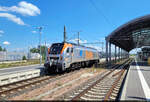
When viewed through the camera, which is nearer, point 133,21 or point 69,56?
point 69,56

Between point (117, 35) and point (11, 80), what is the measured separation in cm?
2258

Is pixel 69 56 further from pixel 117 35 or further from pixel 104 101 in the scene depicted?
pixel 117 35

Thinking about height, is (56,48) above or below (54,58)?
above

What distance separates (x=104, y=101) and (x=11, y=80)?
7.95 metres

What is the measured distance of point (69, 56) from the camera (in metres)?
13.4

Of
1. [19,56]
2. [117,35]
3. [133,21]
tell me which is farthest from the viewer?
[19,56]

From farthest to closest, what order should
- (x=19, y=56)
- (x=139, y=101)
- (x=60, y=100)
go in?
(x=19, y=56), (x=60, y=100), (x=139, y=101)

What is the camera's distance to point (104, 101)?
18.1 ft

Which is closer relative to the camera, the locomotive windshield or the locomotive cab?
the locomotive cab

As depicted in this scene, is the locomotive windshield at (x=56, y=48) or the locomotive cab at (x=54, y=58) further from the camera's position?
the locomotive windshield at (x=56, y=48)

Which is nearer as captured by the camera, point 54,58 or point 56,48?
point 54,58

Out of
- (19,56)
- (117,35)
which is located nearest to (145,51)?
(117,35)

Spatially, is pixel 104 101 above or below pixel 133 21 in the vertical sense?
below

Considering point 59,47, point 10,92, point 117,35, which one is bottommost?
point 10,92
